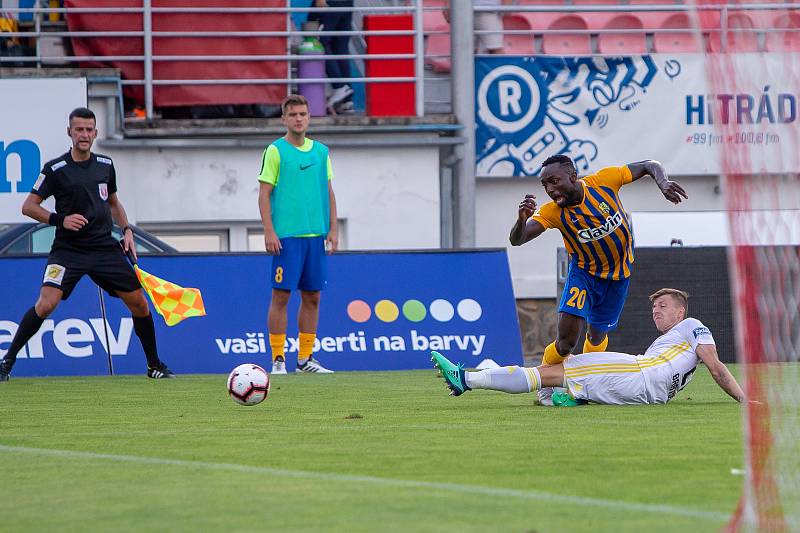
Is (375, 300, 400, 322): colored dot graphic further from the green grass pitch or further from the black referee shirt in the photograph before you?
the green grass pitch

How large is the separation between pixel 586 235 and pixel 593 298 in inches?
19.5

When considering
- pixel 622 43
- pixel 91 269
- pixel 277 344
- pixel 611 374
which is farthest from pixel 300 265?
pixel 622 43

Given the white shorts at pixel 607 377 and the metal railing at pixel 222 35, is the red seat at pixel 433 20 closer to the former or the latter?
the metal railing at pixel 222 35

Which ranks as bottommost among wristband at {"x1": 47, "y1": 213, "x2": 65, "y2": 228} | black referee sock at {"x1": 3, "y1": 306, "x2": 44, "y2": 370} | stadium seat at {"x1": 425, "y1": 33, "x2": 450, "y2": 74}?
black referee sock at {"x1": 3, "y1": 306, "x2": 44, "y2": 370}

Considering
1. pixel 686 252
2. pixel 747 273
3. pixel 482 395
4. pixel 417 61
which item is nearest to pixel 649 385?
pixel 482 395

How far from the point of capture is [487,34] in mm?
19688

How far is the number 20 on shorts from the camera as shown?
9.34 metres

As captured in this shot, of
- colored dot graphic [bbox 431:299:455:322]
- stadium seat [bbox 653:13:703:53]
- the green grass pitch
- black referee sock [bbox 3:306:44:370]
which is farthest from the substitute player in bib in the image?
stadium seat [bbox 653:13:703:53]

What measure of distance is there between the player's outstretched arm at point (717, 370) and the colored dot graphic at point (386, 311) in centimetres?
565

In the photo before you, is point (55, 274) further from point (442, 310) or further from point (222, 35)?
point (222, 35)

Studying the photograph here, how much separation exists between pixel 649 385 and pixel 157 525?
481 centimetres

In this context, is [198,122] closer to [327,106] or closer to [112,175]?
Result: [327,106]

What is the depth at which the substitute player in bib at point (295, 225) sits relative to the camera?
12.6 metres

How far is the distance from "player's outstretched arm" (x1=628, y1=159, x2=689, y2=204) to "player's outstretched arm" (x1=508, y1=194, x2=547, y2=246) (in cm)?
78
